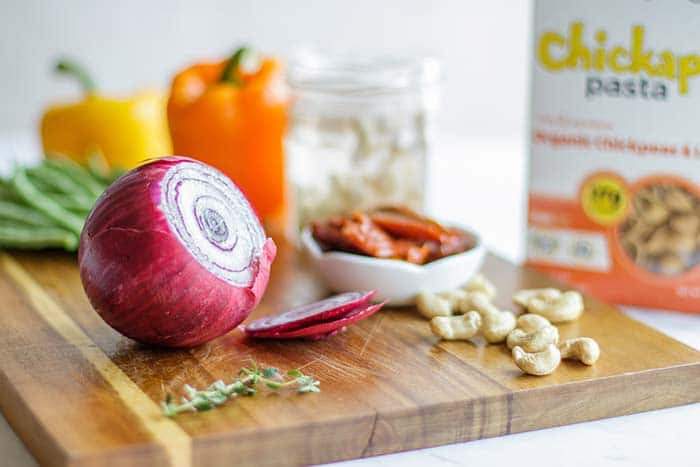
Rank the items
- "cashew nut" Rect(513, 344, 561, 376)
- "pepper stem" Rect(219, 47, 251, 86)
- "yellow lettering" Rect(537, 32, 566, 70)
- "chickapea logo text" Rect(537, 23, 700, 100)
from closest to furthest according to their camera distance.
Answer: "cashew nut" Rect(513, 344, 561, 376) < "chickapea logo text" Rect(537, 23, 700, 100) < "yellow lettering" Rect(537, 32, 566, 70) < "pepper stem" Rect(219, 47, 251, 86)

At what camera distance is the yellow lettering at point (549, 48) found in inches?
71.4

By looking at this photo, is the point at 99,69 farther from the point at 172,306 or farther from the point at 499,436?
the point at 499,436

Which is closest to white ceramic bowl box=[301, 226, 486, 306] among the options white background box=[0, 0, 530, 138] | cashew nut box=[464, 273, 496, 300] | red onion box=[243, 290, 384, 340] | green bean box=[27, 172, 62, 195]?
cashew nut box=[464, 273, 496, 300]

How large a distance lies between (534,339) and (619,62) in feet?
1.85

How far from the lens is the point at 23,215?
201cm

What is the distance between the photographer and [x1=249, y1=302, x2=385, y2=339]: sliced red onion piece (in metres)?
1.48

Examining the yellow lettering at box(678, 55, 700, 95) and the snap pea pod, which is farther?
the snap pea pod

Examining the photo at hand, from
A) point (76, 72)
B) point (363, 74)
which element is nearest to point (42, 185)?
point (76, 72)

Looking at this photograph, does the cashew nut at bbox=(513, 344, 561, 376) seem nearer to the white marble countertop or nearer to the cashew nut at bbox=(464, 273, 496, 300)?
the white marble countertop

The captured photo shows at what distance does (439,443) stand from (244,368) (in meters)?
0.29

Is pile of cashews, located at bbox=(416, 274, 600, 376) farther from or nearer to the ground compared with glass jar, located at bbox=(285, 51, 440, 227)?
nearer to the ground

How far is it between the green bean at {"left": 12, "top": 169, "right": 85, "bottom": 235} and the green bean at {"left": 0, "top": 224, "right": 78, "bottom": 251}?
2 cm

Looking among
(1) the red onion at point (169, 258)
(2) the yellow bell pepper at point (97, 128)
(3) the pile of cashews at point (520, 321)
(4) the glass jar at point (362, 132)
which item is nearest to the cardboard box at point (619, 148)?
(3) the pile of cashews at point (520, 321)

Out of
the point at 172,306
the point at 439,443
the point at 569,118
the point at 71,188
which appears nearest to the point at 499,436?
the point at 439,443
